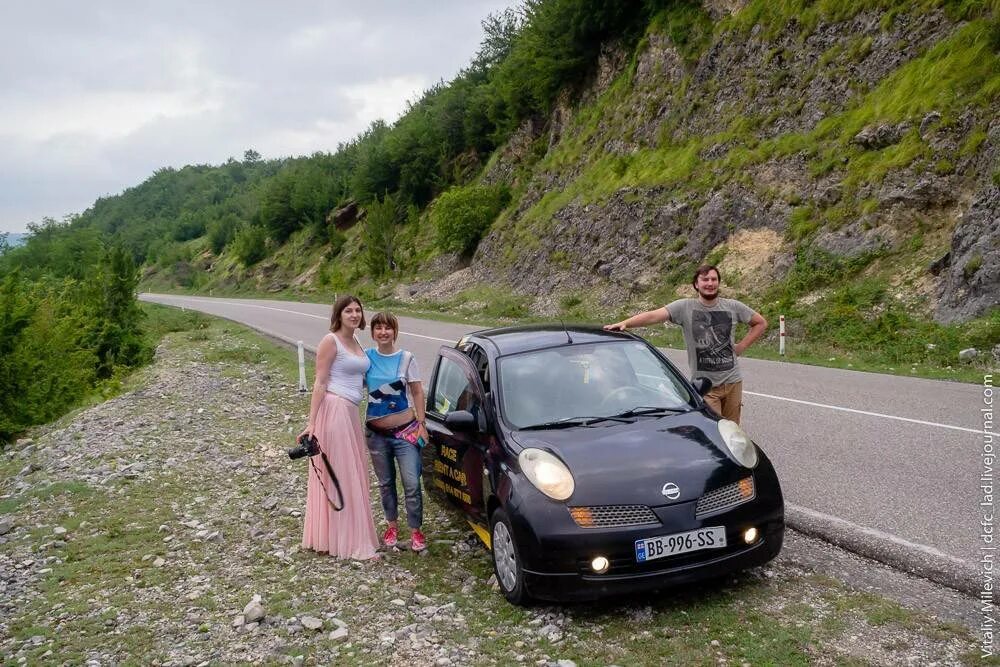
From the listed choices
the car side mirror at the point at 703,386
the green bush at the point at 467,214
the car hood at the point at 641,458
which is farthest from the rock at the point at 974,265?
the green bush at the point at 467,214

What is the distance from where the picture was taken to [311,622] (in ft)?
16.0

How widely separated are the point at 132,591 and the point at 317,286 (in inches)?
2282

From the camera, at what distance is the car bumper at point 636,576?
4445mm

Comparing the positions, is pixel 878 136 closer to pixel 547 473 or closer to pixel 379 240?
pixel 547 473

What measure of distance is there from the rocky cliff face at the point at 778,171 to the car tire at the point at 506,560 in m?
13.7

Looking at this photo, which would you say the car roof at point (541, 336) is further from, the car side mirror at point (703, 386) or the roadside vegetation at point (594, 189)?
the roadside vegetation at point (594, 189)

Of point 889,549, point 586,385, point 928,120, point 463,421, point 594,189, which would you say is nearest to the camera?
point 889,549

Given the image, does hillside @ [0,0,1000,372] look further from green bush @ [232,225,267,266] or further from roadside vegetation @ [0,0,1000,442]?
green bush @ [232,225,267,266]

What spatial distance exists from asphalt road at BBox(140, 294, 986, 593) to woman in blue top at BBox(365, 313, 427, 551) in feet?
9.63

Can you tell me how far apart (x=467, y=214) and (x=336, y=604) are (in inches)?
1510

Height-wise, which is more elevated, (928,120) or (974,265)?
(928,120)

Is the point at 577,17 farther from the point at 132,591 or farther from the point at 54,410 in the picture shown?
the point at 132,591

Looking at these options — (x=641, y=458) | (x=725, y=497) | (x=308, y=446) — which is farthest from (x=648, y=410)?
A: (x=308, y=446)

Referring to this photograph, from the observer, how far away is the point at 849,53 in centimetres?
2431
